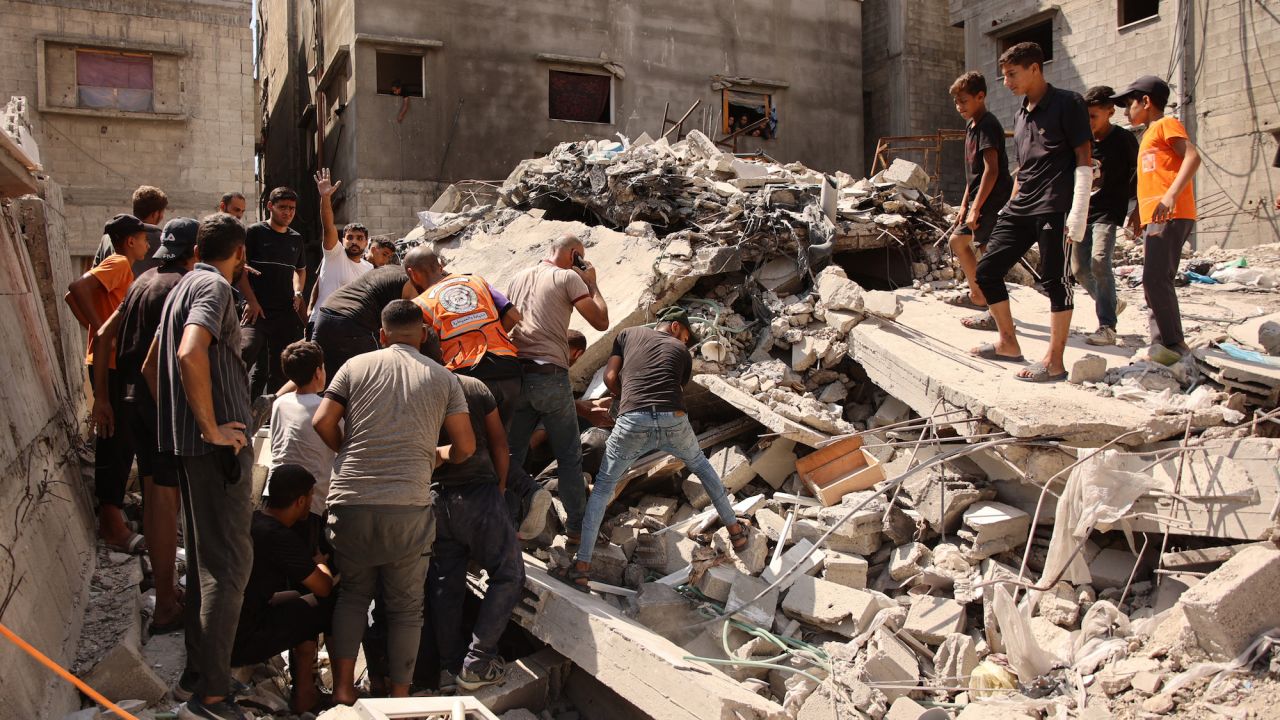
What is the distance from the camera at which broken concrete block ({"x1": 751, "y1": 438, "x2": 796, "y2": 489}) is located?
600 cm

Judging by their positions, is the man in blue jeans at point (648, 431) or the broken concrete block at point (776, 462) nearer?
the man in blue jeans at point (648, 431)

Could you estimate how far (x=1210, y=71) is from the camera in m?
14.5

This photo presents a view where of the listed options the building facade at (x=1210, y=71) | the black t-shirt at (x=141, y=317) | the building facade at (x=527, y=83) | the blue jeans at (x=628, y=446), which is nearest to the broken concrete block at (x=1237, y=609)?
the blue jeans at (x=628, y=446)

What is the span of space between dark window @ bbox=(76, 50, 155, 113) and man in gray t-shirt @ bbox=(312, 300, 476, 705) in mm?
13413

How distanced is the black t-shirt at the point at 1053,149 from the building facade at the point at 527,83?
12181 millimetres

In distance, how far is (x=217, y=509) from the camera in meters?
3.38

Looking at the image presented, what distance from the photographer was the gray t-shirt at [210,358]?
3.32 meters

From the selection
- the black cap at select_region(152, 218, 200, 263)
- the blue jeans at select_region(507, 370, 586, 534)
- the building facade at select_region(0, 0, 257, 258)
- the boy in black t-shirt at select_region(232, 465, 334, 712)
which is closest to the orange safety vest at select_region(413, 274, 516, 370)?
the blue jeans at select_region(507, 370, 586, 534)

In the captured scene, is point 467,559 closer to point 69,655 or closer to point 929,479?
point 69,655

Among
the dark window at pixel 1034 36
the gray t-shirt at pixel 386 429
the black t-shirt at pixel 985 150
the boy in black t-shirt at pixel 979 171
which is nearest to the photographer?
the gray t-shirt at pixel 386 429

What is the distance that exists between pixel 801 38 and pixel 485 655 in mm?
17408

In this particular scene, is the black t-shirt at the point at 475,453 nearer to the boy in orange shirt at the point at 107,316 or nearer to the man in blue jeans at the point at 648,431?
the man in blue jeans at the point at 648,431

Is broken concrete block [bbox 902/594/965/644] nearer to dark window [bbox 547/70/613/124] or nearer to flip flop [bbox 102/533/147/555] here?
flip flop [bbox 102/533/147/555]

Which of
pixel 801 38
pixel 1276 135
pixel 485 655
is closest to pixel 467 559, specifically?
pixel 485 655
